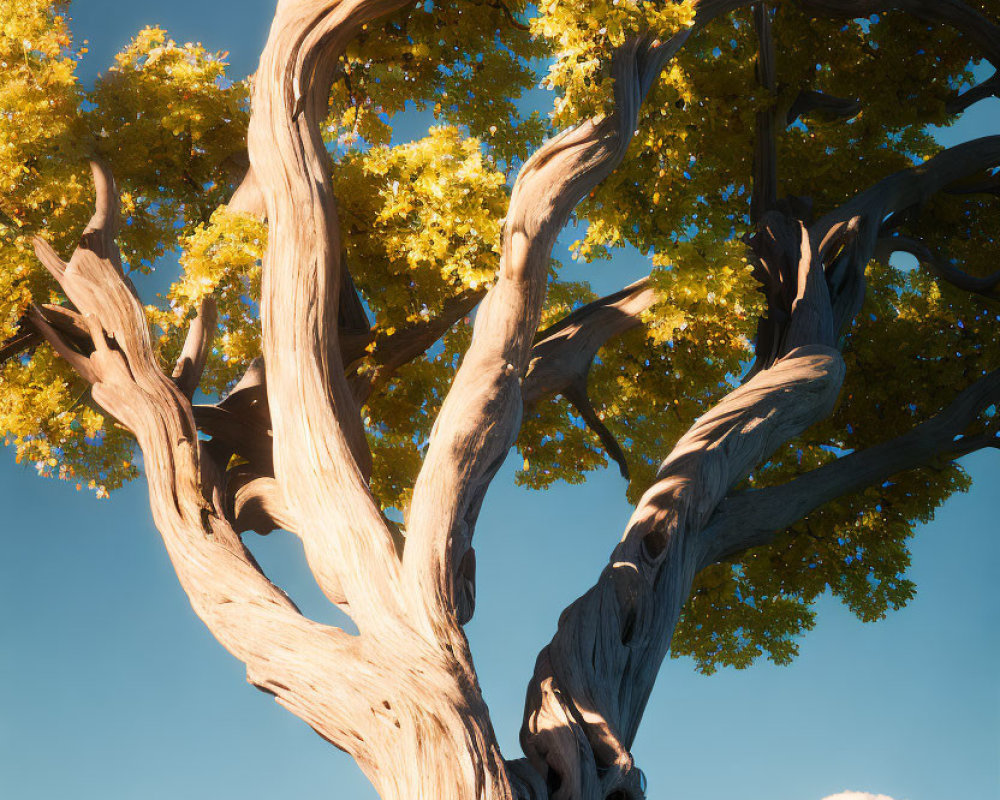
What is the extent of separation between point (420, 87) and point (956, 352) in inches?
270

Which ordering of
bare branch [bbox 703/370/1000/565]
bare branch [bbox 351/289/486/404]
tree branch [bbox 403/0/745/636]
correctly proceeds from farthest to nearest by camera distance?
1. bare branch [bbox 351/289/486/404]
2. bare branch [bbox 703/370/1000/565]
3. tree branch [bbox 403/0/745/636]

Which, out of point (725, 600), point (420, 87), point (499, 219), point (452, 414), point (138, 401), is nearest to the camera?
point (452, 414)

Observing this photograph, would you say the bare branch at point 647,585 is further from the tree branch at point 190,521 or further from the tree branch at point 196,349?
the tree branch at point 196,349

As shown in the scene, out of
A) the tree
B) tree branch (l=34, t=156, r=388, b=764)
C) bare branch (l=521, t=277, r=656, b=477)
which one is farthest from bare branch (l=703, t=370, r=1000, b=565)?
tree branch (l=34, t=156, r=388, b=764)

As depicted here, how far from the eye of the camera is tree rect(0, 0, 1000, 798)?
17.0 ft

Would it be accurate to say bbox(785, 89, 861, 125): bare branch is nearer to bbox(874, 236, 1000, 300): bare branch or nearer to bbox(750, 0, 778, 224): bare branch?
bbox(750, 0, 778, 224): bare branch

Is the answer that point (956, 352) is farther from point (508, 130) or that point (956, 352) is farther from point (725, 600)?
point (508, 130)

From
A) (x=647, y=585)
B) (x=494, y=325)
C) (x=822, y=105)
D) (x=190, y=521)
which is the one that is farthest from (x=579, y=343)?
(x=822, y=105)

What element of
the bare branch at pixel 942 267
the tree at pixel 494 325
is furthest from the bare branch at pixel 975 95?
the bare branch at pixel 942 267

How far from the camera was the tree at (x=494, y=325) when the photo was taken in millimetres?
5168

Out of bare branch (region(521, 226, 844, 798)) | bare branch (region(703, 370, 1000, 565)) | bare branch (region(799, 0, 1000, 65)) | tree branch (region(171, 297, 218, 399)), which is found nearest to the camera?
bare branch (region(521, 226, 844, 798))

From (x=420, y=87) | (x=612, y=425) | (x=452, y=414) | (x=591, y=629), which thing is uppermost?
(x=420, y=87)

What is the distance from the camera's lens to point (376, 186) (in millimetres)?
7602

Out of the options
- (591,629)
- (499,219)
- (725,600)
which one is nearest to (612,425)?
(725,600)
